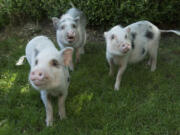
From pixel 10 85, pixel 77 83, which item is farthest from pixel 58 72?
pixel 10 85

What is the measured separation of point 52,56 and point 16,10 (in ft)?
16.7

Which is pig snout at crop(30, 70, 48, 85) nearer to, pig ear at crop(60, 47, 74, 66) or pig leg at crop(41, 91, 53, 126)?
pig ear at crop(60, 47, 74, 66)

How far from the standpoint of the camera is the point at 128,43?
3.79 metres

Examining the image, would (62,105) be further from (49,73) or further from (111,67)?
(111,67)

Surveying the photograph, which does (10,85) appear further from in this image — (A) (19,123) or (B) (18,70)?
(A) (19,123)

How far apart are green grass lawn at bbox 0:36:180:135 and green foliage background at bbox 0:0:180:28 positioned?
152 centimetres

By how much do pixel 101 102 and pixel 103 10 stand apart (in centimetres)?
340

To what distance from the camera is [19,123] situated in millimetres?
3609

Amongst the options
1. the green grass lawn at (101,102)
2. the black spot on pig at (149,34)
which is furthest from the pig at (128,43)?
the green grass lawn at (101,102)

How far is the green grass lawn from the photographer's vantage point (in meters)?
3.53

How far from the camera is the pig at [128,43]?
12.7 feet

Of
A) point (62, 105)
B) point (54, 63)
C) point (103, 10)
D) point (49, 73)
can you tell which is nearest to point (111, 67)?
point (62, 105)

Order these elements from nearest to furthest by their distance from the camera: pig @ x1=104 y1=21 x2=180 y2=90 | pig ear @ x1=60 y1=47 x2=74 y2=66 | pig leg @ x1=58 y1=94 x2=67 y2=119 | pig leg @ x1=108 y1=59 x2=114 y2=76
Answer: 1. pig ear @ x1=60 y1=47 x2=74 y2=66
2. pig leg @ x1=58 y1=94 x2=67 y2=119
3. pig @ x1=104 y1=21 x2=180 y2=90
4. pig leg @ x1=108 y1=59 x2=114 y2=76

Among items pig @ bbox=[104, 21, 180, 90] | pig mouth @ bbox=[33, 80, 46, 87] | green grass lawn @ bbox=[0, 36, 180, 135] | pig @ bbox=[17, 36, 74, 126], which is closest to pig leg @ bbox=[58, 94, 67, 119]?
pig @ bbox=[17, 36, 74, 126]
